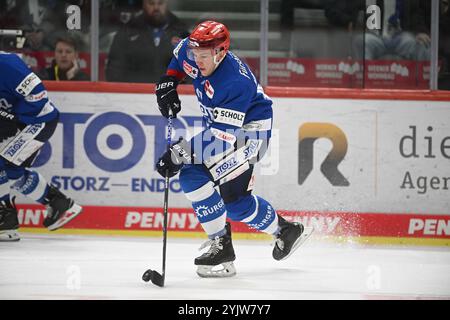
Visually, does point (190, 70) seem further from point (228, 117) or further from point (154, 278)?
point (154, 278)

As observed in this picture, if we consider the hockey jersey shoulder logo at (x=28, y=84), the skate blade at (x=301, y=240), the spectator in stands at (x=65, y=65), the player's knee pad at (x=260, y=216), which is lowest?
the skate blade at (x=301, y=240)

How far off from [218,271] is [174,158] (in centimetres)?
72

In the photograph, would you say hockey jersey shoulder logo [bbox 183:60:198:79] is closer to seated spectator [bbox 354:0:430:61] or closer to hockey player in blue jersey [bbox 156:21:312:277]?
hockey player in blue jersey [bbox 156:21:312:277]

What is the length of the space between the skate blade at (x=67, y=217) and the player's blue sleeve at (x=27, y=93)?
2.17 ft

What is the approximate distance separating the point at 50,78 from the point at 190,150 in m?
2.22

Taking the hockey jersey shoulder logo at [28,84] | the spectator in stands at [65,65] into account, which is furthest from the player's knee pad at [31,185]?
the spectator in stands at [65,65]

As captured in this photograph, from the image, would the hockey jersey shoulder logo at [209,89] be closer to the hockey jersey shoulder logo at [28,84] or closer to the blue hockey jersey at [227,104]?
the blue hockey jersey at [227,104]

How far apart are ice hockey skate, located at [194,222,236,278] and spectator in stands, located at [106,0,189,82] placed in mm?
1986

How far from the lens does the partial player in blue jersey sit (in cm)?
625

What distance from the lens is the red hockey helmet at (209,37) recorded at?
4.88 m

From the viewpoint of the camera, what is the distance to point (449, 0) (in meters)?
6.71

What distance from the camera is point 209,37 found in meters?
4.88

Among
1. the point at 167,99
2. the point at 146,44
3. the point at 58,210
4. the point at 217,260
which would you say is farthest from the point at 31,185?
the point at 217,260
